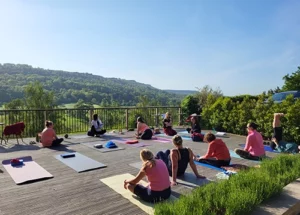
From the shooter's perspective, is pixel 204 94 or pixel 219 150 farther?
pixel 204 94

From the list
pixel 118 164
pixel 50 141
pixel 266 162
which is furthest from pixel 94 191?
pixel 50 141

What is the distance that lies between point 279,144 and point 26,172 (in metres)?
6.59

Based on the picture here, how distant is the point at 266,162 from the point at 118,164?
299 centimetres

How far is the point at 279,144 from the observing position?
23.2 feet

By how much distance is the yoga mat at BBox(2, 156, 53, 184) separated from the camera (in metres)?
4.37

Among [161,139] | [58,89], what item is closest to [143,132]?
[161,139]

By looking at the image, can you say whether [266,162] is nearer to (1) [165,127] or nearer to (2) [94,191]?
(2) [94,191]

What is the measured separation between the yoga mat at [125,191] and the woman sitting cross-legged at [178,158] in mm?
595

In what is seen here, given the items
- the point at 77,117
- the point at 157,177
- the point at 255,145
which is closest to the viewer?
the point at 157,177

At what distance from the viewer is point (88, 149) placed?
693cm

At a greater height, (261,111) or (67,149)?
(261,111)

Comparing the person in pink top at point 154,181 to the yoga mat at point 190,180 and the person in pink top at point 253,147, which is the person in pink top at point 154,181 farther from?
the person in pink top at point 253,147

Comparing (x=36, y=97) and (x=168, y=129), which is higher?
(x=36, y=97)

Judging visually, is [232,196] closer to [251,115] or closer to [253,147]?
[253,147]
